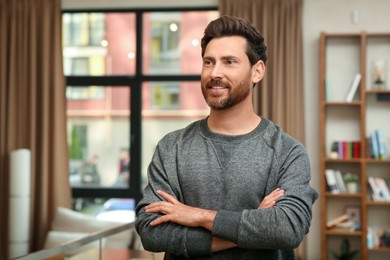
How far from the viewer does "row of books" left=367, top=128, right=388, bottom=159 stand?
19.7 feet

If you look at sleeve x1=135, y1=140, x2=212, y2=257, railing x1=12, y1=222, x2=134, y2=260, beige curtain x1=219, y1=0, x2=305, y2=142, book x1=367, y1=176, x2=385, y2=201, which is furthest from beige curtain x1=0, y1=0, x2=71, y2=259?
sleeve x1=135, y1=140, x2=212, y2=257

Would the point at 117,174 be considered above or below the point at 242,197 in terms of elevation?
below

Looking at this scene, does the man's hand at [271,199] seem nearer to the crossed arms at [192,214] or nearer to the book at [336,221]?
the crossed arms at [192,214]

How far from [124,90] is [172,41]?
0.71 metres

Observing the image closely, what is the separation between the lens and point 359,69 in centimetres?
623

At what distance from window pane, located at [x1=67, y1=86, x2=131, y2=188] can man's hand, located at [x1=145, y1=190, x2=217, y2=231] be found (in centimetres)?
508

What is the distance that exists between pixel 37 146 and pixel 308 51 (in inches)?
114

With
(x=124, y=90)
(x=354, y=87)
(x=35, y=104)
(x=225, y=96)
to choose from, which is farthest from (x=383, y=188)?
(x=225, y=96)

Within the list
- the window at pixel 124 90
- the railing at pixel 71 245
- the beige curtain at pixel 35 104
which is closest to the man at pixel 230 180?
the railing at pixel 71 245

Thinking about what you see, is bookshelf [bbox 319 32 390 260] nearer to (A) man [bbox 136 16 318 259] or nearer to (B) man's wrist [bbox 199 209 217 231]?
(A) man [bbox 136 16 318 259]

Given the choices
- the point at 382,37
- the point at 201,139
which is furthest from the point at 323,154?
the point at 201,139

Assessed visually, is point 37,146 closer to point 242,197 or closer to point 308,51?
point 308,51

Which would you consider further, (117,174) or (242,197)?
(117,174)

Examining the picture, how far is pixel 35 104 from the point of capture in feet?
21.9
